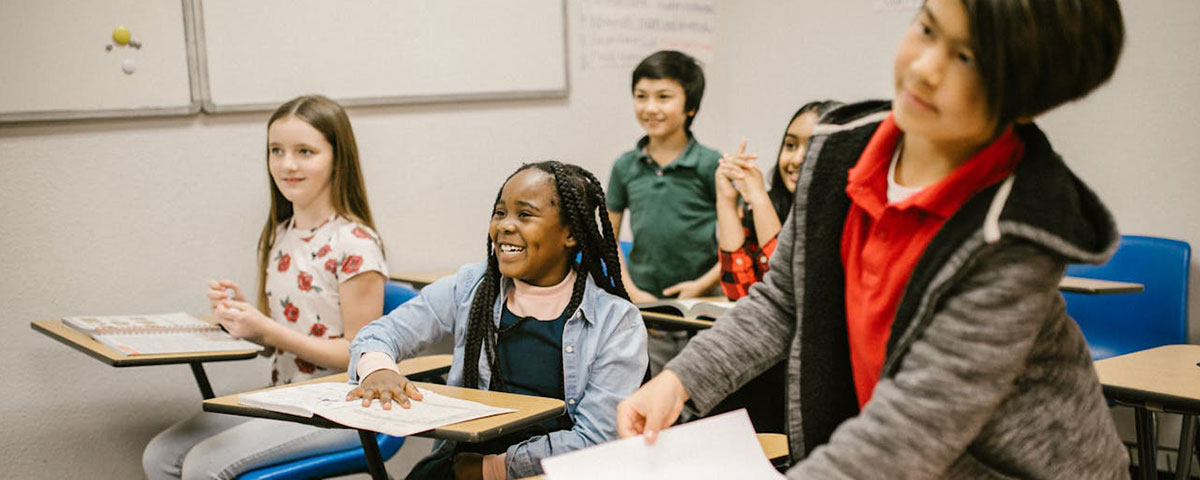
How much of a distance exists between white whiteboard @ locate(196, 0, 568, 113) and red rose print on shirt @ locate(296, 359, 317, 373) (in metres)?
0.94

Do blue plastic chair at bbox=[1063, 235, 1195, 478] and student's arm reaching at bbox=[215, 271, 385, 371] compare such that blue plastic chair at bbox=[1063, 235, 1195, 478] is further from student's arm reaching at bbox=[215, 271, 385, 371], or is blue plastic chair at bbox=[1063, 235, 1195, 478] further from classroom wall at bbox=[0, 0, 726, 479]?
classroom wall at bbox=[0, 0, 726, 479]

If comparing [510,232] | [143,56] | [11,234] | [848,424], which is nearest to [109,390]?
[11,234]

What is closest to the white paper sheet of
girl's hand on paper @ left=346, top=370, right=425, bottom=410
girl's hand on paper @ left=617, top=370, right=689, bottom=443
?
girl's hand on paper @ left=617, top=370, right=689, bottom=443

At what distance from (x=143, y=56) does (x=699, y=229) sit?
1.86m

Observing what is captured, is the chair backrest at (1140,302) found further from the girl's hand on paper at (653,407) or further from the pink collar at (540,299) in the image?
the girl's hand on paper at (653,407)

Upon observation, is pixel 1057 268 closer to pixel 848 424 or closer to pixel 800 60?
pixel 848 424

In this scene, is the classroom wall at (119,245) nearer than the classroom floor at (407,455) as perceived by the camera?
Yes

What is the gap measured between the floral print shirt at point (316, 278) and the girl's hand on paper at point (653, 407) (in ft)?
5.00

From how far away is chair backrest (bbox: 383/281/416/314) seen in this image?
7.96 feet

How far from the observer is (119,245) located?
283cm

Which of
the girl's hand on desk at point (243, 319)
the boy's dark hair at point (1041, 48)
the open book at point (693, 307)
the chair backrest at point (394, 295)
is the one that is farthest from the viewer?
Result: the open book at point (693, 307)

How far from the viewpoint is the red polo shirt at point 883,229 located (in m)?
0.92

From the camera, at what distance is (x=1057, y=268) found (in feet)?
2.77

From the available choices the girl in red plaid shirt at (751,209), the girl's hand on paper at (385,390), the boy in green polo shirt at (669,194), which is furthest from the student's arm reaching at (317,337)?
the boy in green polo shirt at (669,194)
